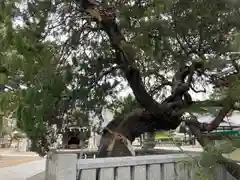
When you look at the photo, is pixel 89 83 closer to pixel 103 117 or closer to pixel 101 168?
pixel 103 117

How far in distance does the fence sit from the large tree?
27 centimetres

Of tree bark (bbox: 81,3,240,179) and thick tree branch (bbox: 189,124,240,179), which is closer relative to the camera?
thick tree branch (bbox: 189,124,240,179)

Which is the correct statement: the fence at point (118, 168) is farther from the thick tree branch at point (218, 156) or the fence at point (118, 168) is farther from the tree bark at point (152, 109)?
the tree bark at point (152, 109)

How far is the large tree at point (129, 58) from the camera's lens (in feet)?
5.30

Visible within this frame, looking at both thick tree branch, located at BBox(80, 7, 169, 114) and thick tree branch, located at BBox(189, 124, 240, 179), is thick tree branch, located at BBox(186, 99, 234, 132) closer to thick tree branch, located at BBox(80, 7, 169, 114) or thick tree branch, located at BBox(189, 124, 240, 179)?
thick tree branch, located at BBox(189, 124, 240, 179)

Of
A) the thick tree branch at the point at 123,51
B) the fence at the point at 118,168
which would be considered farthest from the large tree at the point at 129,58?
the fence at the point at 118,168

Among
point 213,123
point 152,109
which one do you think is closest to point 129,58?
point 152,109

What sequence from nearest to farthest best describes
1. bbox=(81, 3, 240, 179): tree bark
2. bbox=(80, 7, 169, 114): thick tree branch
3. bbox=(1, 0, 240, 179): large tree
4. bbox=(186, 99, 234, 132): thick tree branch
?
bbox=(1, 0, 240, 179): large tree < bbox=(80, 7, 169, 114): thick tree branch < bbox=(81, 3, 240, 179): tree bark < bbox=(186, 99, 234, 132): thick tree branch

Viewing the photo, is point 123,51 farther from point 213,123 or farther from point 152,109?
point 213,123

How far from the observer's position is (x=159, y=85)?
328cm

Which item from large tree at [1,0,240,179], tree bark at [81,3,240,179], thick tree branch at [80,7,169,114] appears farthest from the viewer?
tree bark at [81,3,240,179]

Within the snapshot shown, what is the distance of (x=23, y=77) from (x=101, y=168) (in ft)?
2.61

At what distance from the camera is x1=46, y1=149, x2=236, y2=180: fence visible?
1661mm

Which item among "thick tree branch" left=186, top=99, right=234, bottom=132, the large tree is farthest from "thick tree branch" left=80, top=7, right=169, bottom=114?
"thick tree branch" left=186, top=99, right=234, bottom=132
